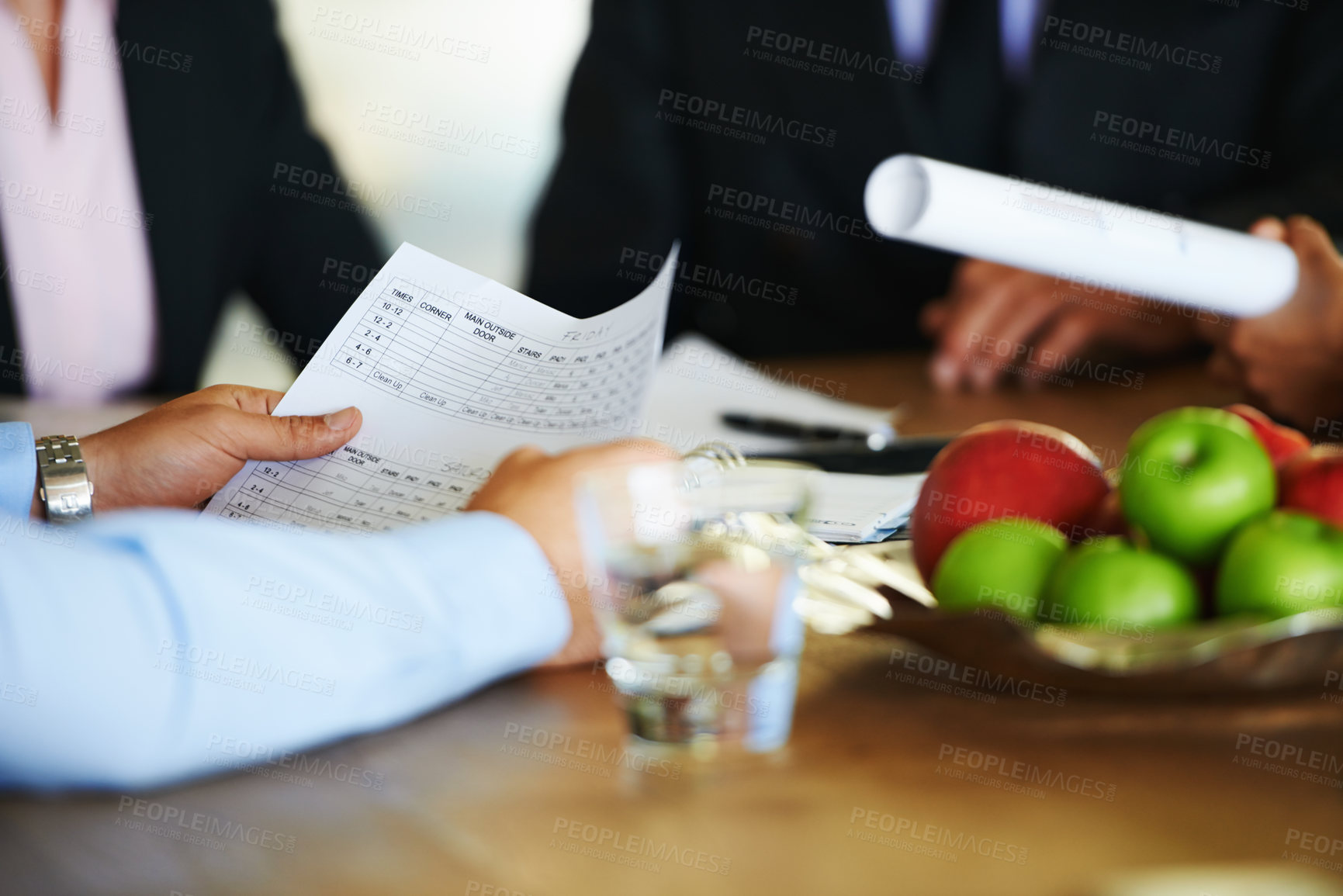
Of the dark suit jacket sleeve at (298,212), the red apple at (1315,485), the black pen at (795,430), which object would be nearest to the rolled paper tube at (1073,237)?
the black pen at (795,430)

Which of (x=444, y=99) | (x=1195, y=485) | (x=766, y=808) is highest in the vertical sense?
(x=444, y=99)

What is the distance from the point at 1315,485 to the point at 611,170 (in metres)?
1.17

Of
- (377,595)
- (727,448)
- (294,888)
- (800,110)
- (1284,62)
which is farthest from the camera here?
(800,110)

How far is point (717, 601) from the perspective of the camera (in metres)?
0.40

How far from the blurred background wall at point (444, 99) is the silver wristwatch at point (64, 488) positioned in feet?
8.31

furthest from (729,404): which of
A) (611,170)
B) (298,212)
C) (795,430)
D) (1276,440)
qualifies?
(298,212)

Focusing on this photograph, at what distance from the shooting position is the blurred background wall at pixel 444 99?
3.03 meters

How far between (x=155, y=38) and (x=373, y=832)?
139 centimetres

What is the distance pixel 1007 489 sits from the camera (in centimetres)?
54

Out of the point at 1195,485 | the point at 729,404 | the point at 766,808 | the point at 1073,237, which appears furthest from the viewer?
the point at 729,404

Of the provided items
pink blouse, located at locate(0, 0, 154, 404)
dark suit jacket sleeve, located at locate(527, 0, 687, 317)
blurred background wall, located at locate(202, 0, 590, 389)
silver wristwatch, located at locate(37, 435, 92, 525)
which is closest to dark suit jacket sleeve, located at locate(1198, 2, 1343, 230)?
dark suit jacket sleeve, located at locate(527, 0, 687, 317)

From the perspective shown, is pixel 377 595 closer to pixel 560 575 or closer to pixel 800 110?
pixel 560 575

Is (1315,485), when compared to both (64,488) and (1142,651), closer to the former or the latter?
(1142,651)

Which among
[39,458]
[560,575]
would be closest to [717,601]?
[560,575]
